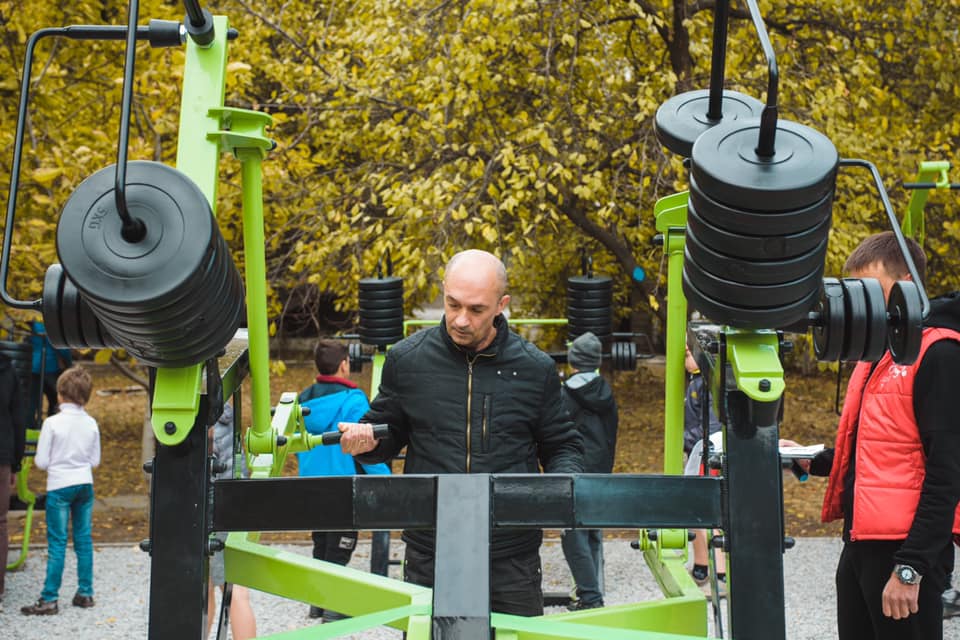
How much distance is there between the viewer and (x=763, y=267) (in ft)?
7.13

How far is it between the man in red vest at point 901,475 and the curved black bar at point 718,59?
841 mm

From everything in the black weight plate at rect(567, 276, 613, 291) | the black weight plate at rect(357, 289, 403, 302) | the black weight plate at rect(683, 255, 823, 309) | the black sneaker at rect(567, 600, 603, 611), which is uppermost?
the black weight plate at rect(567, 276, 613, 291)

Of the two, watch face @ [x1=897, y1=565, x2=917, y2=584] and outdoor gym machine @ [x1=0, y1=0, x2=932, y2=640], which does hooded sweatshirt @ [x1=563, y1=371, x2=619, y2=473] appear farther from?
outdoor gym machine @ [x1=0, y1=0, x2=932, y2=640]

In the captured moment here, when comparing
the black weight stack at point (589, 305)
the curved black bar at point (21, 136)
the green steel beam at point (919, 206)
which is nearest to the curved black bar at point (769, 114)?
the curved black bar at point (21, 136)

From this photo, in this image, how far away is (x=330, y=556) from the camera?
6.20 metres

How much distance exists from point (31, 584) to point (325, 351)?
2.68 m

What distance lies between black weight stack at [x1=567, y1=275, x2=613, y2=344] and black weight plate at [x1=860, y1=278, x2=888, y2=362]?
12.5 feet

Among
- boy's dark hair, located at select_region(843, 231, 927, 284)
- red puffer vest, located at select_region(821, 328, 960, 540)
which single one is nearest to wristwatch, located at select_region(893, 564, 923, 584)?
red puffer vest, located at select_region(821, 328, 960, 540)

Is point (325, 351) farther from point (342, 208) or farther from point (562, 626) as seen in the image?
point (562, 626)

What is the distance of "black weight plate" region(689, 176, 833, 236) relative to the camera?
2.10 m

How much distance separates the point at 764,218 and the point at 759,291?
0.18 metres

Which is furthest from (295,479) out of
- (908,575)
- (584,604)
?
(584,604)

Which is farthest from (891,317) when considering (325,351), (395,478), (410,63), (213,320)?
(410,63)

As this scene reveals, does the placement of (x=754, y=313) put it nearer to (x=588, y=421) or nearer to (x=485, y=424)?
(x=485, y=424)
